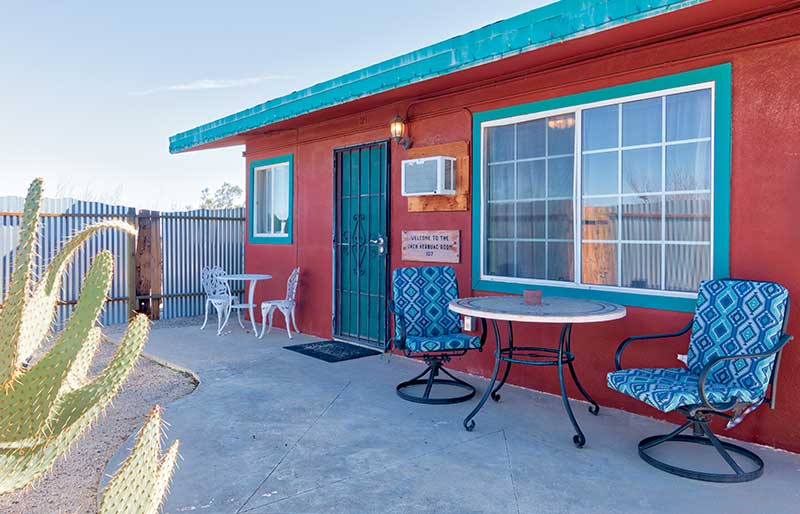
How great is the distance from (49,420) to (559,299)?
10.7 ft

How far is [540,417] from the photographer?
3.74 meters

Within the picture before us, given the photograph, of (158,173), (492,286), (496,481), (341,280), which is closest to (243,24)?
(341,280)

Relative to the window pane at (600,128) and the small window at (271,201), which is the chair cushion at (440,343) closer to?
the window pane at (600,128)

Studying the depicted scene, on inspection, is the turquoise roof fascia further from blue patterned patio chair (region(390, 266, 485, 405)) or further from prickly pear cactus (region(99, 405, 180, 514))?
prickly pear cactus (region(99, 405, 180, 514))

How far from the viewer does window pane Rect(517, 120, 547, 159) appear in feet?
14.5

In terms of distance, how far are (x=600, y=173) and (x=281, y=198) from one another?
4646mm

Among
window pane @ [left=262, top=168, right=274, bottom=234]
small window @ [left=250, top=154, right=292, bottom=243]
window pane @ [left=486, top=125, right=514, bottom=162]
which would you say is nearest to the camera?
window pane @ [left=486, top=125, right=514, bottom=162]

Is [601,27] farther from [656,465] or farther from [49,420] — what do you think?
[49,420]

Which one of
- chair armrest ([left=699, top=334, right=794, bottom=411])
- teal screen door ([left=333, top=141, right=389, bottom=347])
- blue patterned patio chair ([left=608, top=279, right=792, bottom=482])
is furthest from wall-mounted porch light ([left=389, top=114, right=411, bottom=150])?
chair armrest ([left=699, top=334, right=794, bottom=411])

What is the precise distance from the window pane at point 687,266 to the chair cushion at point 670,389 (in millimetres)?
687

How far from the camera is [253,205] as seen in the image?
793 centimetres

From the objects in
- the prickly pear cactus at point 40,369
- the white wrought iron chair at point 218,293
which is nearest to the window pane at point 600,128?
the prickly pear cactus at point 40,369

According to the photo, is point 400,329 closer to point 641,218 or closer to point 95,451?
point 641,218

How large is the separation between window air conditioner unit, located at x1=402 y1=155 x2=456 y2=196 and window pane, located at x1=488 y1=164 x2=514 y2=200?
1.19ft
